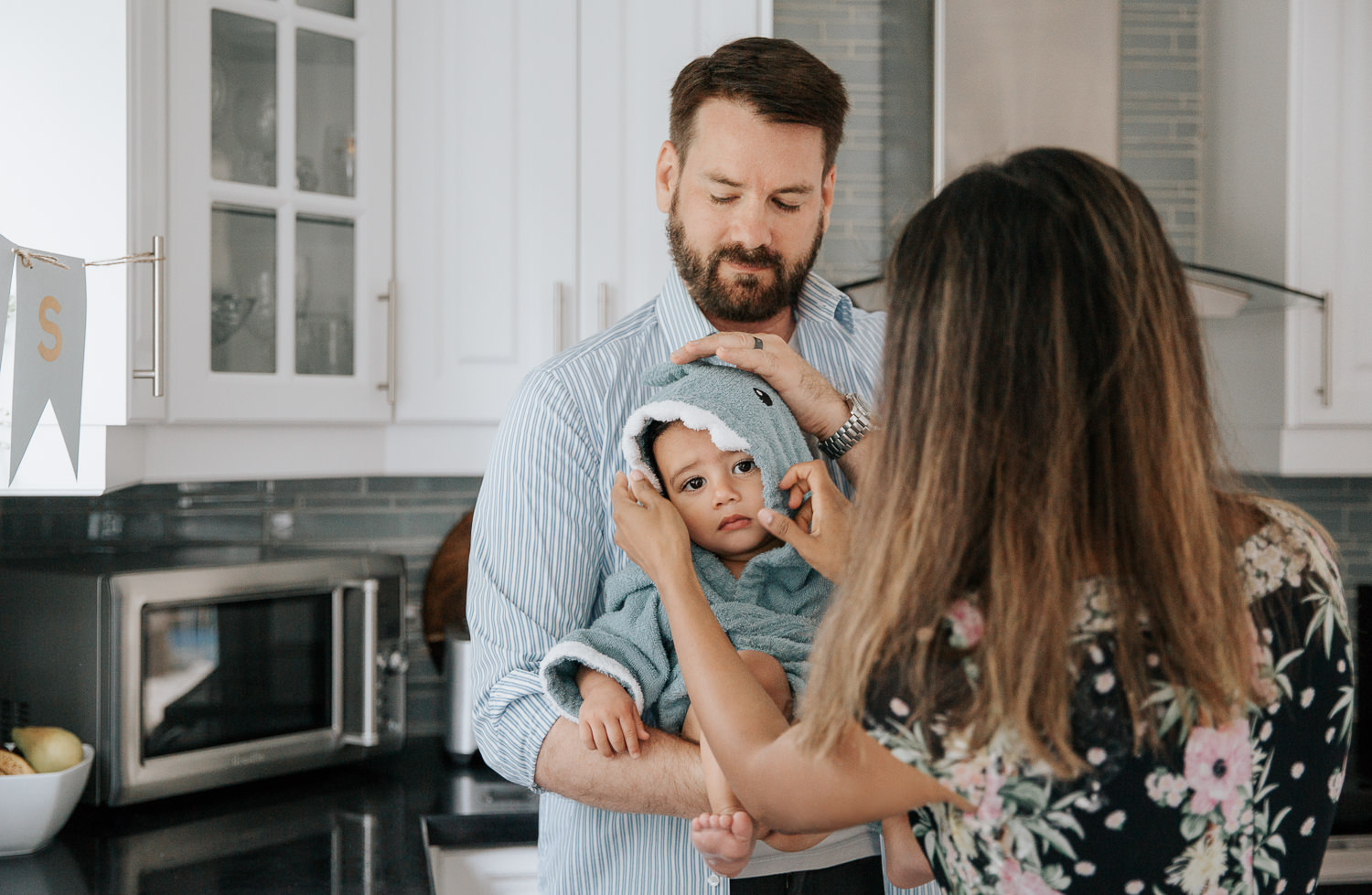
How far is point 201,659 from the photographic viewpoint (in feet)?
6.19

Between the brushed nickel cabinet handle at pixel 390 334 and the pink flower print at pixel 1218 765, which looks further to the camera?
the brushed nickel cabinet handle at pixel 390 334

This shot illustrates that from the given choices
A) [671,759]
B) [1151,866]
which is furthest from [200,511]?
[1151,866]

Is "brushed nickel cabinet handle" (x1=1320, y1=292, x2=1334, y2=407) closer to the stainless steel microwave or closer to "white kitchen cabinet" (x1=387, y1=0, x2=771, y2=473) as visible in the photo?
"white kitchen cabinet" (x1=387, y1=0, x2=771, y2=473)

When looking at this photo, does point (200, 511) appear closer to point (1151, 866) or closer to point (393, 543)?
point (393, 543)

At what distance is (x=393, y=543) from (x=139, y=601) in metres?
0.76

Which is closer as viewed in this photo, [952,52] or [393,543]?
[952,52]

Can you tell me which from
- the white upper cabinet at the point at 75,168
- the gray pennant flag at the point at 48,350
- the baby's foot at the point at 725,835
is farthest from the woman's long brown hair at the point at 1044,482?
the white upper cabinet at the point at 75,168

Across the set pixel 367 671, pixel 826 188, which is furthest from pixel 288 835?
pixel 826 188

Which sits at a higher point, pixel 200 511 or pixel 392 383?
pixel 392 383

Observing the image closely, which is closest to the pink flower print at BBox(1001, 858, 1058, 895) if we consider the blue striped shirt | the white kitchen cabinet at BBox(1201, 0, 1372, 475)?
the blue striped shirt

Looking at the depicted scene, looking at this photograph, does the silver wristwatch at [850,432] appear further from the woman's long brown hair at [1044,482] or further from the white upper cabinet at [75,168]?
the white upper cabinet at [75,168]

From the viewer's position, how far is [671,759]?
106cm

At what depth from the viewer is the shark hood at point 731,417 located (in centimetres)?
116

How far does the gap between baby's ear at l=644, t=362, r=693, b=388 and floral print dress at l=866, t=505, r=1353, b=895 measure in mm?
529
